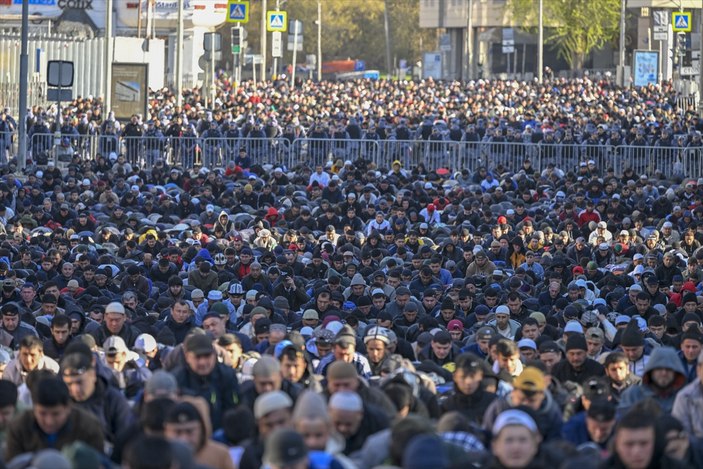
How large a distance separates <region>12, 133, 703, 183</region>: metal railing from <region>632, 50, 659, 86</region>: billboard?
28.9 meters

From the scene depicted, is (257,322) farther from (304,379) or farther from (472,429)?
(472,429)

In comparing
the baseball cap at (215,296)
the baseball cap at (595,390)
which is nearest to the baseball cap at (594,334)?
the baseball cap at (595,390)

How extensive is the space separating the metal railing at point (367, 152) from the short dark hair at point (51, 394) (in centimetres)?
2722

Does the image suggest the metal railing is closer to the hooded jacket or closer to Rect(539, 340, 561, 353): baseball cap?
Rect(539, 340, 561, 353): baseball cap

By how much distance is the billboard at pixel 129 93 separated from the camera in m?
46.4

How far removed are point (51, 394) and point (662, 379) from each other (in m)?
4.60

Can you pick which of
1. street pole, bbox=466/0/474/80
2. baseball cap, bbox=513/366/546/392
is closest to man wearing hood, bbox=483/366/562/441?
baseball cap, bbox=513/366/546/392

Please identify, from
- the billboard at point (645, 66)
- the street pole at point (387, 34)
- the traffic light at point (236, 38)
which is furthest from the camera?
the street pole at point (387, 34)

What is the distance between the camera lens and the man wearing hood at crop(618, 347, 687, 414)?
12742 mm

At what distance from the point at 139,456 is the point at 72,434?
188 cm

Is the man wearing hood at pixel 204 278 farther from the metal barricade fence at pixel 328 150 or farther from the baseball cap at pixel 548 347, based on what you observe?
the metal barricade fence at pixel 328 150

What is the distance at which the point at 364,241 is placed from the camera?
29219mm

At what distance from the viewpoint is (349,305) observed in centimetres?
2222

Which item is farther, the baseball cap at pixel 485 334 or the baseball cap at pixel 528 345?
the baseball cap at pixel 485 334
